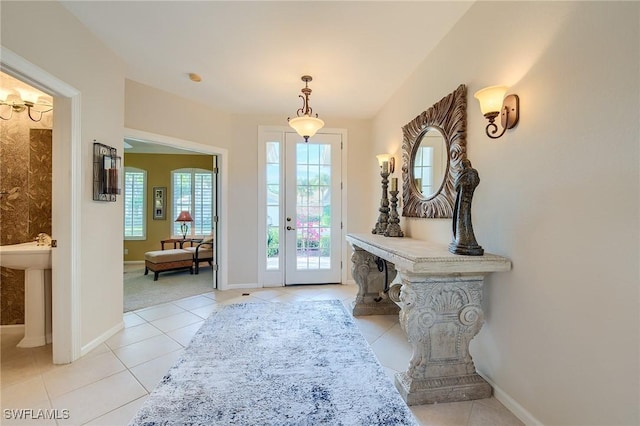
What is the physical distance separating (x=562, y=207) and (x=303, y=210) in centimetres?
333

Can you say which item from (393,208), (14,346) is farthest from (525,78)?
(14,346)

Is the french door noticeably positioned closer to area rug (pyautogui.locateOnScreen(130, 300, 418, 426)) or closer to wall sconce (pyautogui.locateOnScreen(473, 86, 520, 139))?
area rug (pyautogui.locateOnScreen(130, 300, 418, 426))

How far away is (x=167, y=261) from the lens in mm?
4930

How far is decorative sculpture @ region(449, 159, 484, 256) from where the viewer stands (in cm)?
172

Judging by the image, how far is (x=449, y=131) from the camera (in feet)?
7.25

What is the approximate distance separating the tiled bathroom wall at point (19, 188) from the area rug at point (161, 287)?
101 cm

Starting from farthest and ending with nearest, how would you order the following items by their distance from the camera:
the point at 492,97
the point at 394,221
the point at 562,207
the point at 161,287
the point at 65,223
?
the point at 161,287 → the point at 394,221 → the point at 65,223 → the point at 492,97 → the point at 562,207

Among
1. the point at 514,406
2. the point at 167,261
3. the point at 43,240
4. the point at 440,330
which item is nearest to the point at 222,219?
the point at 167,261

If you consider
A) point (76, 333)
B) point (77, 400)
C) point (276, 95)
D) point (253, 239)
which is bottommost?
point (77, 400)

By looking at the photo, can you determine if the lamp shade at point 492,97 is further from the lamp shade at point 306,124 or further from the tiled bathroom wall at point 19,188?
the tiled bathroom wall at point 19,188

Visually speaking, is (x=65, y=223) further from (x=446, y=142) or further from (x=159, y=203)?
(x=159, y=203)

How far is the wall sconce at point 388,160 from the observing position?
10.9ft

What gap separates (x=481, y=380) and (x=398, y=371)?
21.2 inches

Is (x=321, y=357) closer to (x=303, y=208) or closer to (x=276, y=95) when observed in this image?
(x=303, y=208)
